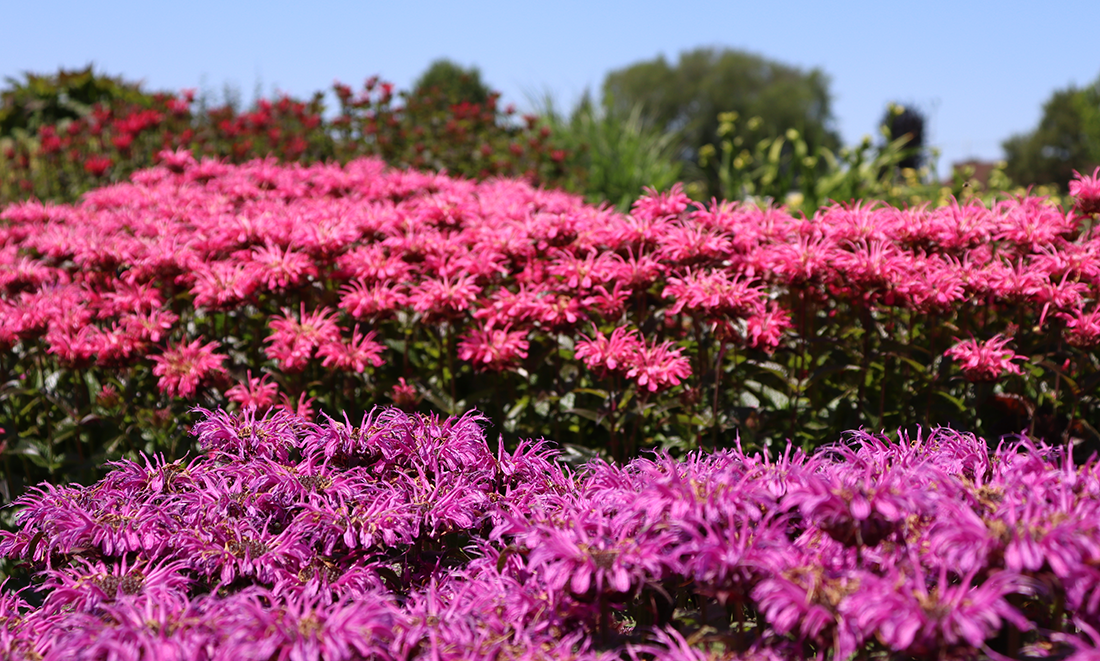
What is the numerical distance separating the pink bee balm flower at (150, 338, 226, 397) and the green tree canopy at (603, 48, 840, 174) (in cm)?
6503

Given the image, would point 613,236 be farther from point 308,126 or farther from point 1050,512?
point 308,126

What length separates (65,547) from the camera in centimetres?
223

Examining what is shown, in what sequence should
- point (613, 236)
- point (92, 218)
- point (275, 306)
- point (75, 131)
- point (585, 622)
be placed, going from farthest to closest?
point (75, 131) < point (92, 218) < point (275, 306) < point (613, 236) < point (585, 622)

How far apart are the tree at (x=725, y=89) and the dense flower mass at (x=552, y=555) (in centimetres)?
6614

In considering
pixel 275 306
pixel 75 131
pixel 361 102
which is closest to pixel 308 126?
pixel 361 102

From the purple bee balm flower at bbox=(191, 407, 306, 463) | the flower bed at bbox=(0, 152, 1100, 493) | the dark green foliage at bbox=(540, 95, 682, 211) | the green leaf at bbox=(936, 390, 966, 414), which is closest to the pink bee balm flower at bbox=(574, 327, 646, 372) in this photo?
the flower bed at bbox=(0, 152, 1100, 493)

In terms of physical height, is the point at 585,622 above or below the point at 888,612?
below

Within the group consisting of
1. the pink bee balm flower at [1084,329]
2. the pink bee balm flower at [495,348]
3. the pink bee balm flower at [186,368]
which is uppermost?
the pink bee balm flower at [1084,329]

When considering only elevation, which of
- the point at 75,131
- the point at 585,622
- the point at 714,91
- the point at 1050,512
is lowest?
the point at 585,622

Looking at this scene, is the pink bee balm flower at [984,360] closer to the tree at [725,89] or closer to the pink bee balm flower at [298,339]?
the pink bee balm flower at [298,339]

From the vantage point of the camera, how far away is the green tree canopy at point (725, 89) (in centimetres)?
6838

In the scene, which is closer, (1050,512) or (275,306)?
(1050,512)

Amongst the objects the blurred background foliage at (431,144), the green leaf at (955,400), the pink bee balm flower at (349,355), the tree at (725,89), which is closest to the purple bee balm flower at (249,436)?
the pink bee balm flower at (349,355)

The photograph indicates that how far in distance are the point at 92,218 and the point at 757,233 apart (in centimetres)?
486
